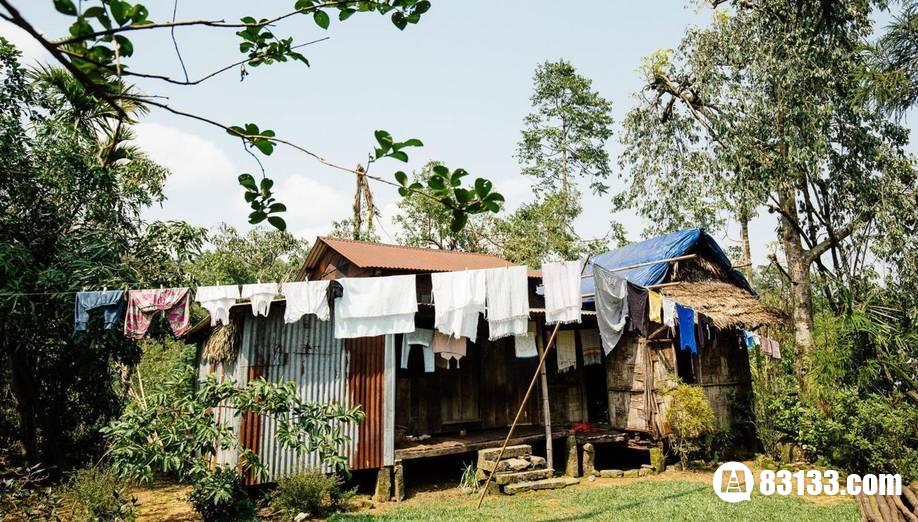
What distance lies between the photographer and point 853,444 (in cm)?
909

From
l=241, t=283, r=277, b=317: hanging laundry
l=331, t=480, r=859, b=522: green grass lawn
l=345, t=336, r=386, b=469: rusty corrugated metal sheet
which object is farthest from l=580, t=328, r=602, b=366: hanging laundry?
l=241, t=283, r=277, b=317: hanging laundry

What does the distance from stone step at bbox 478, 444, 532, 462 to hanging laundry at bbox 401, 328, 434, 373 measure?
1824 millimetres

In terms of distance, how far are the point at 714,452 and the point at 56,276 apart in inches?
490

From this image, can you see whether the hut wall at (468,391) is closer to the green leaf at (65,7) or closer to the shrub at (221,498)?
the shrub at (221,498)

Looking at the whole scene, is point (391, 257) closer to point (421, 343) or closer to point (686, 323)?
point (421, 343)

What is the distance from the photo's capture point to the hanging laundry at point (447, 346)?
1008 cm

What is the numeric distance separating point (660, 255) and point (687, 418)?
12.8 feet

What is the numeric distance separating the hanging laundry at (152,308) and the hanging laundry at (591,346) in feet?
26.1

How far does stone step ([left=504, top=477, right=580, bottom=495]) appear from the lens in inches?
365

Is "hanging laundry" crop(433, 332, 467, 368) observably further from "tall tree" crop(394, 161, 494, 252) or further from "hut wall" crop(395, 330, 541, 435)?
"tall tree" crop(394, 161, 494, 252)

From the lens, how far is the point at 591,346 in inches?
475

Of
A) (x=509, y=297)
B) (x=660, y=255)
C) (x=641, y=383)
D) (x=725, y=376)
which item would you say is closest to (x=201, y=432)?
(x=509, y=297)

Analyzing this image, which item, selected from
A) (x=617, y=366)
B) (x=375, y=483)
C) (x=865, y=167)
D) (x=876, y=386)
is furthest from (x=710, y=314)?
(x=375, y=483)

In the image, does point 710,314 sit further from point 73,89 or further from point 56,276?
point 73,89
